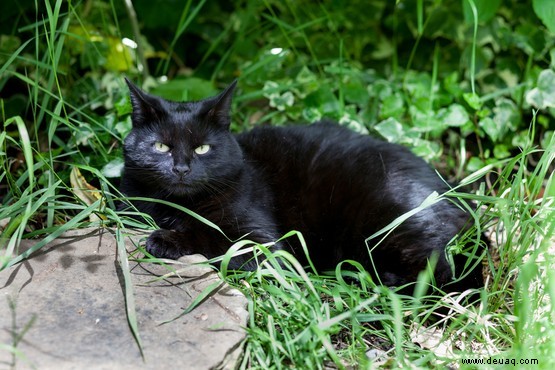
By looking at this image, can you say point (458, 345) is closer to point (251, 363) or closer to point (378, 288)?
point (378, 288)

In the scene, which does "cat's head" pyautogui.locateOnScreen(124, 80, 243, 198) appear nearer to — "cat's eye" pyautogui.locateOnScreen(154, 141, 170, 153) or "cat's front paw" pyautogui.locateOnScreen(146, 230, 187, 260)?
"cat's eye" pyautogui.locateOnScreen(154, 141, 170, 153)

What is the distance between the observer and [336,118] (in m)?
3.50

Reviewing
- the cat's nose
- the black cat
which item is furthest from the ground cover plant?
the cat's nose

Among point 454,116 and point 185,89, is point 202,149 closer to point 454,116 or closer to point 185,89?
point 185,89

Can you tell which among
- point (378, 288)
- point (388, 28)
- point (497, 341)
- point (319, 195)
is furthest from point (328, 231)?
point (388, 28)

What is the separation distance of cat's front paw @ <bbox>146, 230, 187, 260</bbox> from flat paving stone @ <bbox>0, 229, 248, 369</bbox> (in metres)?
0.05

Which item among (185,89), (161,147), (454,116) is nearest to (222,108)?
(161,147)

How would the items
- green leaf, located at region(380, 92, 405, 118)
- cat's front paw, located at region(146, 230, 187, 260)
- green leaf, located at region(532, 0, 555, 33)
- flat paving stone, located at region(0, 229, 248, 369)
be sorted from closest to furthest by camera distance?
flat paving stone, located at region(0, 229, 248, 369) → cat's front paw, located at region(146, 230, 187, 260) → green leaf, located at region(532, 0, 555, 33) → green leaf, located at region(380, 92, 405, 118)

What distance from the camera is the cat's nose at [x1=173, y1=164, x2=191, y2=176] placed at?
2.42 m

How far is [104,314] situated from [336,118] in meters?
1.87

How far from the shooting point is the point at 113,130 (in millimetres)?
3166

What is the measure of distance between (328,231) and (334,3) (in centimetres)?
176

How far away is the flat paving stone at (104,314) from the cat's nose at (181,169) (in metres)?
0.31

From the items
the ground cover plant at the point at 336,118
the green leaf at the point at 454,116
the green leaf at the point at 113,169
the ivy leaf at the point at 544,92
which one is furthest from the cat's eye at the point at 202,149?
the ivy leaf at the point at 544,92
